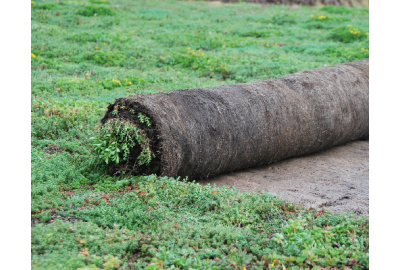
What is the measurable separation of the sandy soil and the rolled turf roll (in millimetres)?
149

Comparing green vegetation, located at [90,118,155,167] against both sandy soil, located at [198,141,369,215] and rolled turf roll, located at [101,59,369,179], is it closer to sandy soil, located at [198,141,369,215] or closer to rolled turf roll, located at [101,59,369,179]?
rolled turf roll, located at [101,59,369,179]

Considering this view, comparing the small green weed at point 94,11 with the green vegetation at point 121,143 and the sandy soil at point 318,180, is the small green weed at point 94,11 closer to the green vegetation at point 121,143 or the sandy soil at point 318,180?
the sandy soil at point 318,180

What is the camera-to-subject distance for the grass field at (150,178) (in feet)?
12.4

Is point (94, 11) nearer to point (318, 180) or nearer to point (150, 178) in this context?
point (318, 180)

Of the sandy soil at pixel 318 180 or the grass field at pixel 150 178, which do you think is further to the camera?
the sandy soil at pixel 318 180

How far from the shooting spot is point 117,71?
32.2 ft

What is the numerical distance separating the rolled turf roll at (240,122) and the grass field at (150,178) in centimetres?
47

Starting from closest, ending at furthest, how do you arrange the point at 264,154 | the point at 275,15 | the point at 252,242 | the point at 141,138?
the point at 252,242 < the point at 141,138 < the point at 264,154 < the point at 275,15

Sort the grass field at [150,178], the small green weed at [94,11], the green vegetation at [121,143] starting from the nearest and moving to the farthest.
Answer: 1. the grass field at [150,178]
2. the green vegetation at [121,143]
3. the small green weed at [94,11]

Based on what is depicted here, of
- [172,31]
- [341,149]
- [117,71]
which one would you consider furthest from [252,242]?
[172,31]

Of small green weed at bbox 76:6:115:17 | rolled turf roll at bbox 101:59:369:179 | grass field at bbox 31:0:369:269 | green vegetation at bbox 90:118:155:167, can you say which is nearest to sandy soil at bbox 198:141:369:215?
rolled turf roll at bbox 101:59:369:179

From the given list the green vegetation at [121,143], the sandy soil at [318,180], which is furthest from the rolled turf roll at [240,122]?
the sandy soil at [318,180]

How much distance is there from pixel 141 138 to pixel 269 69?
18.2 feet

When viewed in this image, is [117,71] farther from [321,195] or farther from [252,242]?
[252,242]
